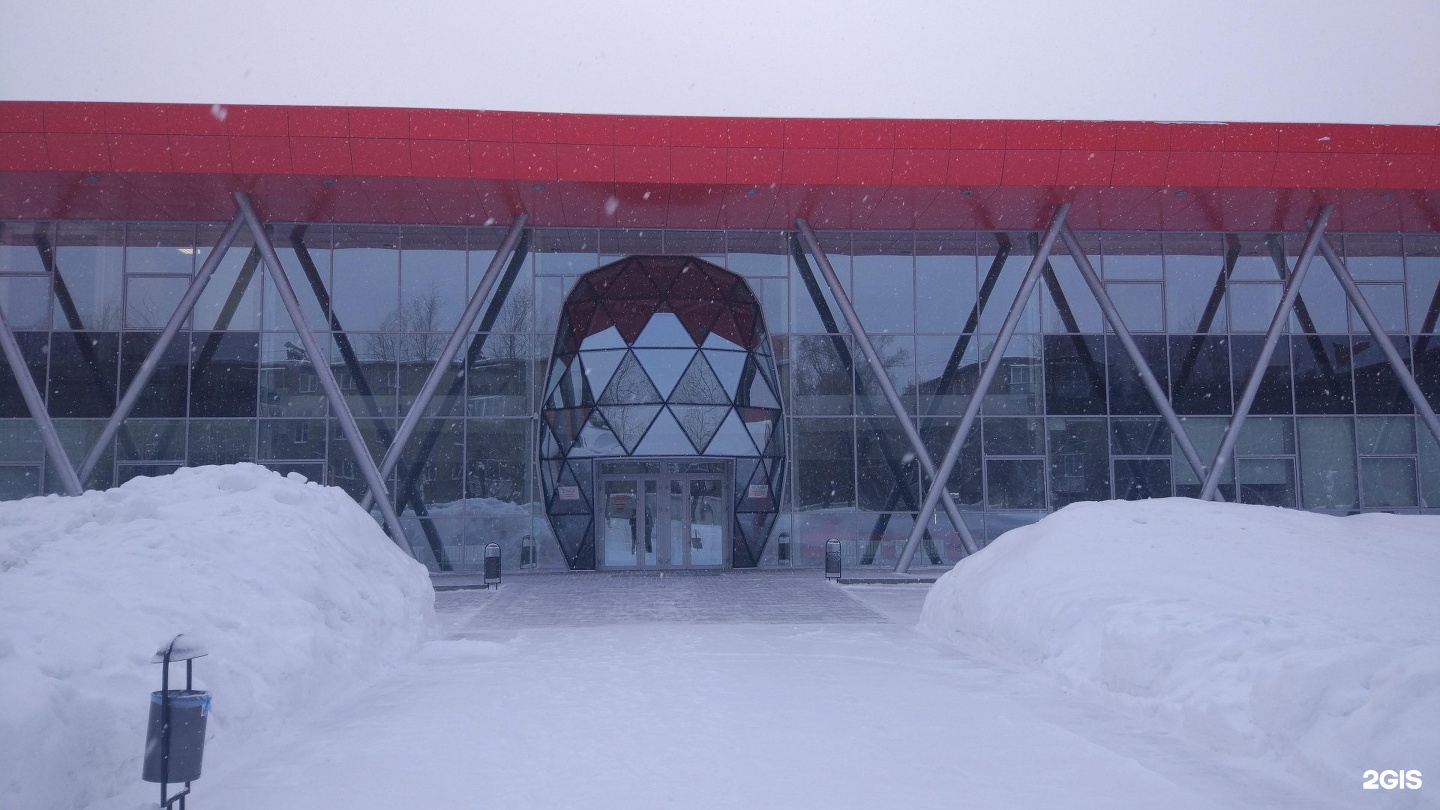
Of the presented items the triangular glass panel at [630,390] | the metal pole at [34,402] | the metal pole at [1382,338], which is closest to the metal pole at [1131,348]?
the metal pole at [1382,338]

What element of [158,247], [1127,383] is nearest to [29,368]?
[158,247]

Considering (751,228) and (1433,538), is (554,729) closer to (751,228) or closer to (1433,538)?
(1433,538)

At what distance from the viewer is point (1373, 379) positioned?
22234mm

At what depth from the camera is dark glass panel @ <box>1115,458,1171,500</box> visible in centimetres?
2162

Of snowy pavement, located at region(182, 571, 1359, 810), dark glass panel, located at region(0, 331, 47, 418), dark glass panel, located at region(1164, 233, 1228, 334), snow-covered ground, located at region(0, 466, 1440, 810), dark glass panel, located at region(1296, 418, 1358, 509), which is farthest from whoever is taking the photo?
dark glass panel, located at region(1164, 233, 1228, 334)

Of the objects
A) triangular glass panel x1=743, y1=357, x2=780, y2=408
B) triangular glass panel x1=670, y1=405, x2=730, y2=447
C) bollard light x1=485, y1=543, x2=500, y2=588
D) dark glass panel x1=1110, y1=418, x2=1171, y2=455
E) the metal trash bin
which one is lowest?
bollard light x1=485, y1=543, x2=500, y2=588

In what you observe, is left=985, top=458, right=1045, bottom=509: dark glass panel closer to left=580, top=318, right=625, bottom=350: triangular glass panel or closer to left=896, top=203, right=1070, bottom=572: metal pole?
left=896, top=203, right=1070, bottom=572: metal pole

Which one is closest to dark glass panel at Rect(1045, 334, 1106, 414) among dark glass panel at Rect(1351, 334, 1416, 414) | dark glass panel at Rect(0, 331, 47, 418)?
dark glass panel at Rect(1351, 334, 1416, 414)

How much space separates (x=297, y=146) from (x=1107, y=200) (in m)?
14.5

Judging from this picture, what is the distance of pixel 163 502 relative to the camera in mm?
9109

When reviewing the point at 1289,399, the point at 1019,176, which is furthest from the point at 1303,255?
the point at 1019,176

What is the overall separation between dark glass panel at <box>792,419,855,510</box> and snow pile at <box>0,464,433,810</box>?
36.4ft

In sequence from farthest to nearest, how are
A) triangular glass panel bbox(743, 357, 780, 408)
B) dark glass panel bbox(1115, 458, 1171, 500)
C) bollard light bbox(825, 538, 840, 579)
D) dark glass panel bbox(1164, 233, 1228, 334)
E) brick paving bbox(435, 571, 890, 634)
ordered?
1. dark glass panel bbox(1164, 233, 1228, 334)
2. dark glass panel bbox(1115, 458, 1171, 500)
3. triangular glass panel bbox(743, 357, 780, 408)
4. bollard light bbox(825, 538, 840, 579)
5. brick paving bbox(435, 571, 890, 634)

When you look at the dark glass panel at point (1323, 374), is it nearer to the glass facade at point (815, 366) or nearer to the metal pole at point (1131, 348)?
the glass facade at point (815, 366)
